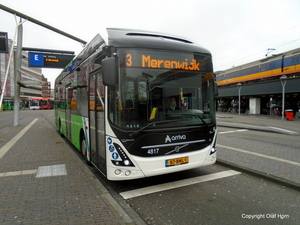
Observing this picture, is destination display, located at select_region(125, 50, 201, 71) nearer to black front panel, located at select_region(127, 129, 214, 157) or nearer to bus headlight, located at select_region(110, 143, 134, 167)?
black front panel, located at select_region(127, 129, 214, 157)

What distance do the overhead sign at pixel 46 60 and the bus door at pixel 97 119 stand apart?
13.0 metres

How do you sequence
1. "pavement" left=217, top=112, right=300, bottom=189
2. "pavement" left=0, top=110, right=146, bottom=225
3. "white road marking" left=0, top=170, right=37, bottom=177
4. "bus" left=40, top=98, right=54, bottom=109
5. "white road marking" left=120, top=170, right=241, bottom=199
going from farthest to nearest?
"bus" left=40, top=98, right=54, bottom=109 → "white road marking" left=0, top=170, right=37, bottom=177 → "pavement" left=217, top=112, right=300, bottom=189 → "white road marking" left=120, top=170, right=241, bottom=199 → "pavement" left=0, top=110, right=146, bottom=225

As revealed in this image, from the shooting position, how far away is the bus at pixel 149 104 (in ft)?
12.9

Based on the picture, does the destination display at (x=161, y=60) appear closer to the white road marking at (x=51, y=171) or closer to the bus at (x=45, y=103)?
the white road marking at (x=51, y=171)

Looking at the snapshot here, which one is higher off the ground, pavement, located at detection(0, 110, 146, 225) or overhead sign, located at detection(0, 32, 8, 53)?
overhead sign, located at detection(0, 32, 8, 53)

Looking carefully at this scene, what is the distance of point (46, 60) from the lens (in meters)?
16.3

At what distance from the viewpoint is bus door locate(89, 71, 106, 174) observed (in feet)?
14.5

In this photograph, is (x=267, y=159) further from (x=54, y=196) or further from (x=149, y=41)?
(x=54, y=196)

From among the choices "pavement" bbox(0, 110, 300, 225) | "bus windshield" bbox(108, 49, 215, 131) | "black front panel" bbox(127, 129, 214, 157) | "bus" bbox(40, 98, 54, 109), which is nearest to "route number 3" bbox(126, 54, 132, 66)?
"bus windshield" bbox(108, 49, 215, 131)

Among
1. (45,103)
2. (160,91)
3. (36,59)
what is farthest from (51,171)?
(45,103)

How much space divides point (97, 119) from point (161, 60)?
181 cm

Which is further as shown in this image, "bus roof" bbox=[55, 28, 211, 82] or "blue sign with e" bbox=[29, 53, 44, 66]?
"blue sign with e" bbox=[29, 53, 44, 66]

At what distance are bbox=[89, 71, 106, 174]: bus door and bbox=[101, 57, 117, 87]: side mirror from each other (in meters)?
0.62

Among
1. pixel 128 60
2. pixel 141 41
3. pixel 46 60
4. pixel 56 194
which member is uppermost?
pixel 46 60
